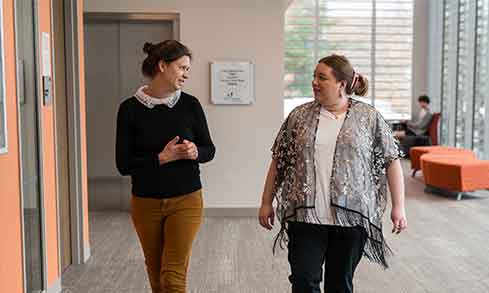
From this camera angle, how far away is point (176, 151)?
3283mm

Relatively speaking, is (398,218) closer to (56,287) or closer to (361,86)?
(361,86)

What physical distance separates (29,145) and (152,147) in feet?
4.01

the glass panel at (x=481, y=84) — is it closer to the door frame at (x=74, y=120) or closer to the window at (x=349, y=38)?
the window at (x=349, y=38)

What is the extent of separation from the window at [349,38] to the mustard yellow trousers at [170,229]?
37.9 feet

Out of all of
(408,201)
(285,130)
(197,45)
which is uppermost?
(197,45)

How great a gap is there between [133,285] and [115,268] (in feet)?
1.78

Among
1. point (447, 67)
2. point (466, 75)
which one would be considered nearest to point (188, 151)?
point (466, 75)

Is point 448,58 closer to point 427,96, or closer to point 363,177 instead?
point 427,96

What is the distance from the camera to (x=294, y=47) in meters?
15.0

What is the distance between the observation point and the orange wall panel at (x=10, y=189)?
357cm

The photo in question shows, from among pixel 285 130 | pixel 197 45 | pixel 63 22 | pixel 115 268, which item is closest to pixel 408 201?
pixel 197 45

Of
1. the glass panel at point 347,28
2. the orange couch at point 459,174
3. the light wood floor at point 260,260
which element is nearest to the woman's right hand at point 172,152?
the light wood floor at point 260,260

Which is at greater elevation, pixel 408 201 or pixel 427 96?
pixel 427 96

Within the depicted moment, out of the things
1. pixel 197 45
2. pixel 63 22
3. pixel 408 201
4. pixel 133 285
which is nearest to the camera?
pixel 133 285
